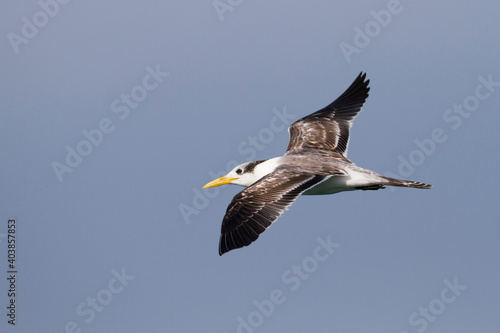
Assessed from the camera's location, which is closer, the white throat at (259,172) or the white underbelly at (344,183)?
the white underbelly at (344,183)

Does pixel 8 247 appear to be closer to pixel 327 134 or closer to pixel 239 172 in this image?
pixel 239 172

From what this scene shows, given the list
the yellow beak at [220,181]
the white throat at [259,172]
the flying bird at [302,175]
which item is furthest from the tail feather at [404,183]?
the yellow beak at [220,181]

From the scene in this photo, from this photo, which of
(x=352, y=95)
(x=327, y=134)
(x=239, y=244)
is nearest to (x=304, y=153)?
(x=327, y=134)

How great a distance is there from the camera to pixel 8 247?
18906mm

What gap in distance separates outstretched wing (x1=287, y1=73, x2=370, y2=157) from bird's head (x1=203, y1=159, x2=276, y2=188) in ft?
5.81

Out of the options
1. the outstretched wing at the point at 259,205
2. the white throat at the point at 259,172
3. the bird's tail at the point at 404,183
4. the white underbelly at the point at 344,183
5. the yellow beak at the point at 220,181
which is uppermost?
the yellow beak at the point at 220,181

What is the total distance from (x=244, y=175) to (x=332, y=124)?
3.82 meters

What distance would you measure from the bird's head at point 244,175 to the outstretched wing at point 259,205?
48.1 inches

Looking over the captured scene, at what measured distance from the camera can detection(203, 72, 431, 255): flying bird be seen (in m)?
14.0

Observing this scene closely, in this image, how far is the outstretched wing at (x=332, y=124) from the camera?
1889cm

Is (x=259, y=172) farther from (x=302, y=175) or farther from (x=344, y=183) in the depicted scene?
(x=344, y=183)

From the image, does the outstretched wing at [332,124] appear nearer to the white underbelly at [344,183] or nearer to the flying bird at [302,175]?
the flying bird at [302,175]

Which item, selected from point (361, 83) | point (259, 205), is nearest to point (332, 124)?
point (361, 83)

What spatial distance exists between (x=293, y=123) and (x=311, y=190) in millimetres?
4015
